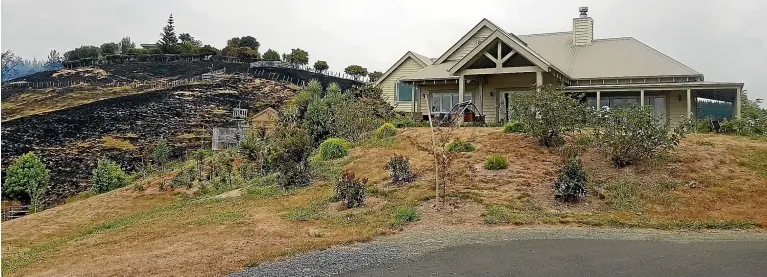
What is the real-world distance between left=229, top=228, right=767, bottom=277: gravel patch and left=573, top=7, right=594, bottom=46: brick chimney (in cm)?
1858

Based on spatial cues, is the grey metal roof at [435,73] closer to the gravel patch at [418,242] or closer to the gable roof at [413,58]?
the gable roof at [413,58]

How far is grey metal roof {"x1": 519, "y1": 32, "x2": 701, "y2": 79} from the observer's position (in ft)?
72.3

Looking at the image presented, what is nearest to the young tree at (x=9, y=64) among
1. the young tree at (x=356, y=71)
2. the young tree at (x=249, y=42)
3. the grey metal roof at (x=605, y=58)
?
the young tree at (x=249, y=42)

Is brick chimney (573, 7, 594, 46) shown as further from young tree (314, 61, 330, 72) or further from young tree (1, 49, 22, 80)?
young tree (1, 49, 22, 80)

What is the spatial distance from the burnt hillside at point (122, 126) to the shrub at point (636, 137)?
1095 inches

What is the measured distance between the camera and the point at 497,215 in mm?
10359

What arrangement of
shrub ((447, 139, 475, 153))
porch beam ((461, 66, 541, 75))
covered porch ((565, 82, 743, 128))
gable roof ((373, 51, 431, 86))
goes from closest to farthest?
1. shrub ((447, 139, 475, 153))
2. covered porch ((565, 82, 743, 128))
3. porch beam ((461, 66, 541, 75))
4. gable roof ((373, 51, 431, 86))

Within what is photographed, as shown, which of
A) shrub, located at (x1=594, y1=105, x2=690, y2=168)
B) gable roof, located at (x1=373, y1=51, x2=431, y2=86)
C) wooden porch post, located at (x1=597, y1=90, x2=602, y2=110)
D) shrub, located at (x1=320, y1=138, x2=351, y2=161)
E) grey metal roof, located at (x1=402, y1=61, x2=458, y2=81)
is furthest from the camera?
gable roof, located at (x1=373, y1=51, x2=431, y2=86)

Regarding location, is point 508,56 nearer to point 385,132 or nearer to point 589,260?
point 385,132

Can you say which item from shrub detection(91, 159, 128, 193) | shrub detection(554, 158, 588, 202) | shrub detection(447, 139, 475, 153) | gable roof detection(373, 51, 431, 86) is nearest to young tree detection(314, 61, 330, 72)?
gable roof detection(373, 51, 431, 86)

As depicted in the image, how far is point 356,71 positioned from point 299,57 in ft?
26.8

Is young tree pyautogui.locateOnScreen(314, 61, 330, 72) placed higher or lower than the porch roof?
higher

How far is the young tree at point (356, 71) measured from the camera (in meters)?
68.0

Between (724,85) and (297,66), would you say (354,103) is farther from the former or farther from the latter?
(297,66)
